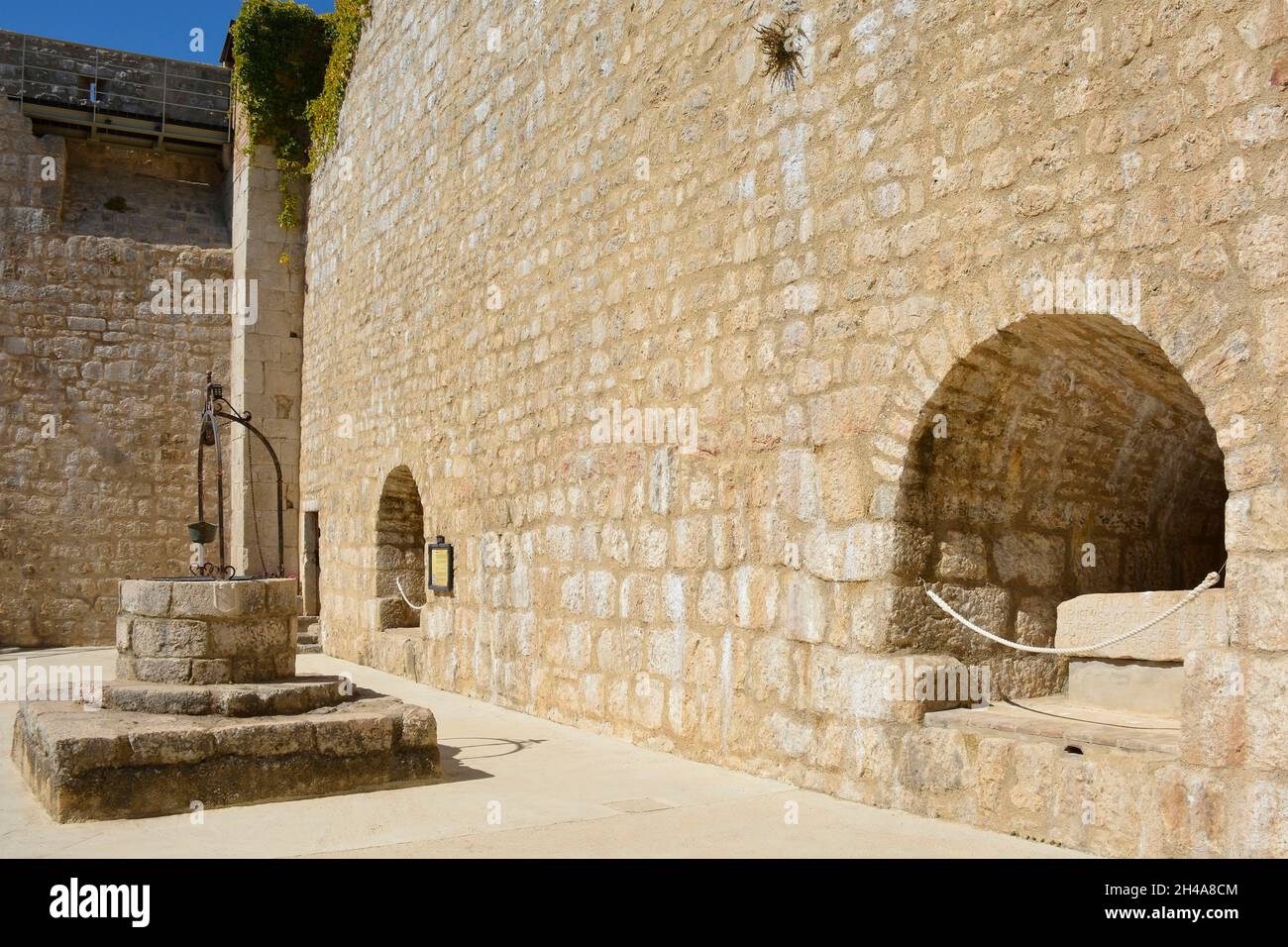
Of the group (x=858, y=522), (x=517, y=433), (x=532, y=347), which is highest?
(x=532, y=347)

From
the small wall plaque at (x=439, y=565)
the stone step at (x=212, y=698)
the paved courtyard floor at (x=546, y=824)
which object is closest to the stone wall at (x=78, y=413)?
the small wall plaque at (x=439, y=565)

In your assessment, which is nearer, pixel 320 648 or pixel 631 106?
pixel 631 106

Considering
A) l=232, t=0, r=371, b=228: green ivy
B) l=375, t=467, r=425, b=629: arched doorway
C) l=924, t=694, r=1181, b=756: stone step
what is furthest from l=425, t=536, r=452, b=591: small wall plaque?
l=232, t=0, r=371, b=228: green ivy

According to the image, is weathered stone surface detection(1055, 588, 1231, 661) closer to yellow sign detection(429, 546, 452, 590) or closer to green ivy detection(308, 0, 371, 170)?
yellow sign detection(429, 546, 452, 590)

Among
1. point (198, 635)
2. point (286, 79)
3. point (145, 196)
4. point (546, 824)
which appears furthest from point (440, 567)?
point (145, 196)

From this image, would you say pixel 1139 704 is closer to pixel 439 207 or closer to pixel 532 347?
pixel 532 347

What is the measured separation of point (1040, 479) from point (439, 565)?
4826mm

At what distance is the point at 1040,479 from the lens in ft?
15.1

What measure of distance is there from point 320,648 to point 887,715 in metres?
8.29

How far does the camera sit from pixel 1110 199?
3561mm

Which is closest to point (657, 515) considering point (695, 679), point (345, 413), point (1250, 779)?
point (695, 679)

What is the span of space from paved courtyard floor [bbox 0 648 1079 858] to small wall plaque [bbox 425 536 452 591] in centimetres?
288

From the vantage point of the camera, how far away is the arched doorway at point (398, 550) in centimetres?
977

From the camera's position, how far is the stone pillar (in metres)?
12.4
